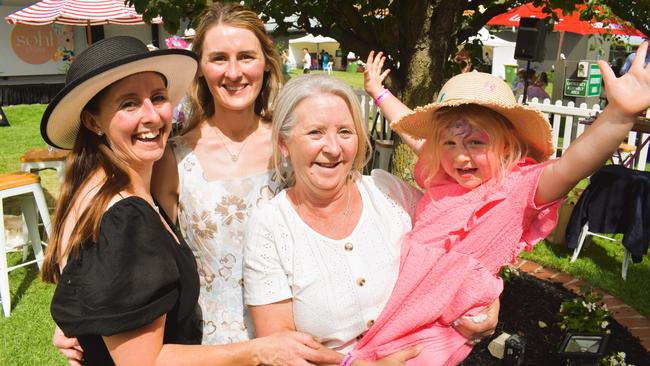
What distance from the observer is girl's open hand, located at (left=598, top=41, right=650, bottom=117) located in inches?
61.6

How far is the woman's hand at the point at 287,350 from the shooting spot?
1.65 meters

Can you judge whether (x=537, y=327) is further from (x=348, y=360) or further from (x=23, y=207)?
(x=23, y=207)

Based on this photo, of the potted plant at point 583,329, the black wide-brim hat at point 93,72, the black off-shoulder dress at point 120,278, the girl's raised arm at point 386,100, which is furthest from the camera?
the potted plant at point 583,329

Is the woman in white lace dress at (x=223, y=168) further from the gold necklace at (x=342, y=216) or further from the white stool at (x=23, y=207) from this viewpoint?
the white stool at (x=23, y=207)

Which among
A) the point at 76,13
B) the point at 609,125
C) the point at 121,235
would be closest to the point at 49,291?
the point at 121,235

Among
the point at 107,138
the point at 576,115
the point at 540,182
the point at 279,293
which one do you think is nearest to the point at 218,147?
the point at 107,138

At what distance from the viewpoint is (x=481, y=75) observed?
2.11 meters

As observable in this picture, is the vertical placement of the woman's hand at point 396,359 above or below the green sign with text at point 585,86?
above

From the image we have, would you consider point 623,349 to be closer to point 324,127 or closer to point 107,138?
point 324,127

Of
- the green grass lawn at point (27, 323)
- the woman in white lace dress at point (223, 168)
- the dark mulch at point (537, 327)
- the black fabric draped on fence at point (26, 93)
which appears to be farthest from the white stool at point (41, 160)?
the black fabric draped on fence at point (26, 93)

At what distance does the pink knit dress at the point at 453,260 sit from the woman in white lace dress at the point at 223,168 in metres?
→ 0.57

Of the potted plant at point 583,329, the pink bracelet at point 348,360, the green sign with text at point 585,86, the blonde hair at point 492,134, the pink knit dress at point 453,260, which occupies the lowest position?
the potted plant at point 583,329

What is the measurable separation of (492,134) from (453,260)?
0.52m

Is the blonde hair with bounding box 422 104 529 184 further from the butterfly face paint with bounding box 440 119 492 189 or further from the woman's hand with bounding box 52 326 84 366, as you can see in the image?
the woman's hand with bounding box 52 326 84 366
